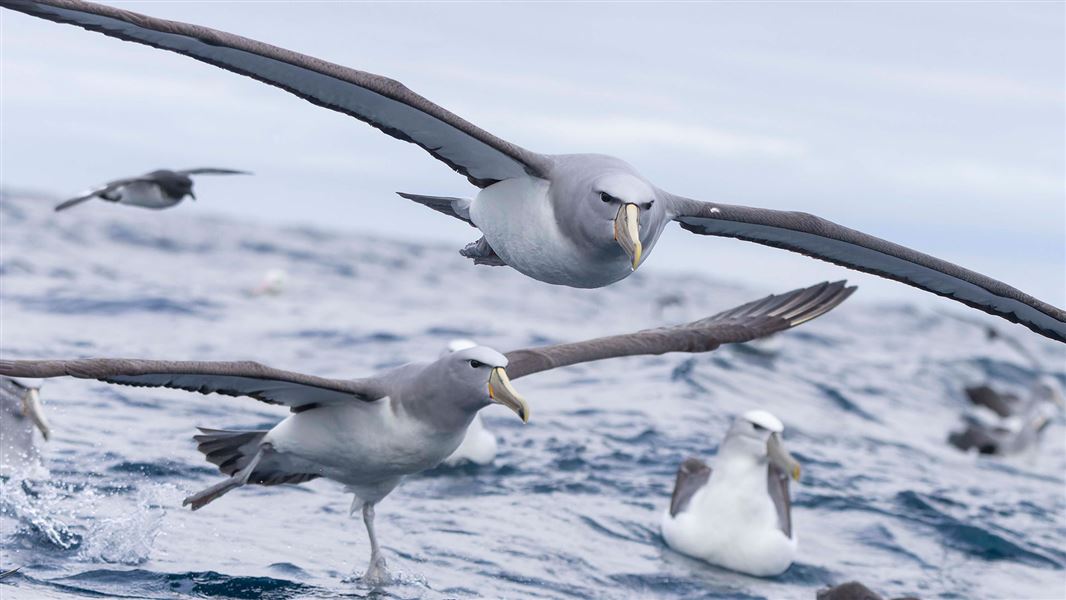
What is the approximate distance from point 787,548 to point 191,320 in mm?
15202

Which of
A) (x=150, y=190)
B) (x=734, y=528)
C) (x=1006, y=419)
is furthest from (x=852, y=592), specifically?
(x=1006, y=419)

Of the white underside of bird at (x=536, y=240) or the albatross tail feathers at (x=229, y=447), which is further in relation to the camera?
the albatross tail feathers at (x=229, y=447)

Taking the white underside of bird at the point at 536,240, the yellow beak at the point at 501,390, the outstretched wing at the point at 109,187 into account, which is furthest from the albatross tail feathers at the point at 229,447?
the outstretched wing at the point at 109,187

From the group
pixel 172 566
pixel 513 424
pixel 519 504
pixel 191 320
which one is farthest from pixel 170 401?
pixel 191 320

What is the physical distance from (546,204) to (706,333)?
2.56 m

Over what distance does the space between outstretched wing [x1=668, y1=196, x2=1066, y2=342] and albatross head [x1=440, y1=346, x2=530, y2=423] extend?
138 cm

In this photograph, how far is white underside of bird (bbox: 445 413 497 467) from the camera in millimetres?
12586

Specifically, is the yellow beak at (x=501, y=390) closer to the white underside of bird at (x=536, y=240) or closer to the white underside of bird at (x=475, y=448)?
the white underside of bird at (x=536, y=240)

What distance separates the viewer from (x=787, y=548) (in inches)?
428

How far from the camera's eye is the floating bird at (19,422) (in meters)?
10.7

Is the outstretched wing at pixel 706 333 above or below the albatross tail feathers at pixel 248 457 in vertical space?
above

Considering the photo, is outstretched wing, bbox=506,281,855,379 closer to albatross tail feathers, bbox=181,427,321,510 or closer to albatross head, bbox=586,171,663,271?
albatross tail feathers, bbox=181,427,321,510

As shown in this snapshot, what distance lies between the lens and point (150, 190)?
14.8 metres

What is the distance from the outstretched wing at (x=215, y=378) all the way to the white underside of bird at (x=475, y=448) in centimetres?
401
